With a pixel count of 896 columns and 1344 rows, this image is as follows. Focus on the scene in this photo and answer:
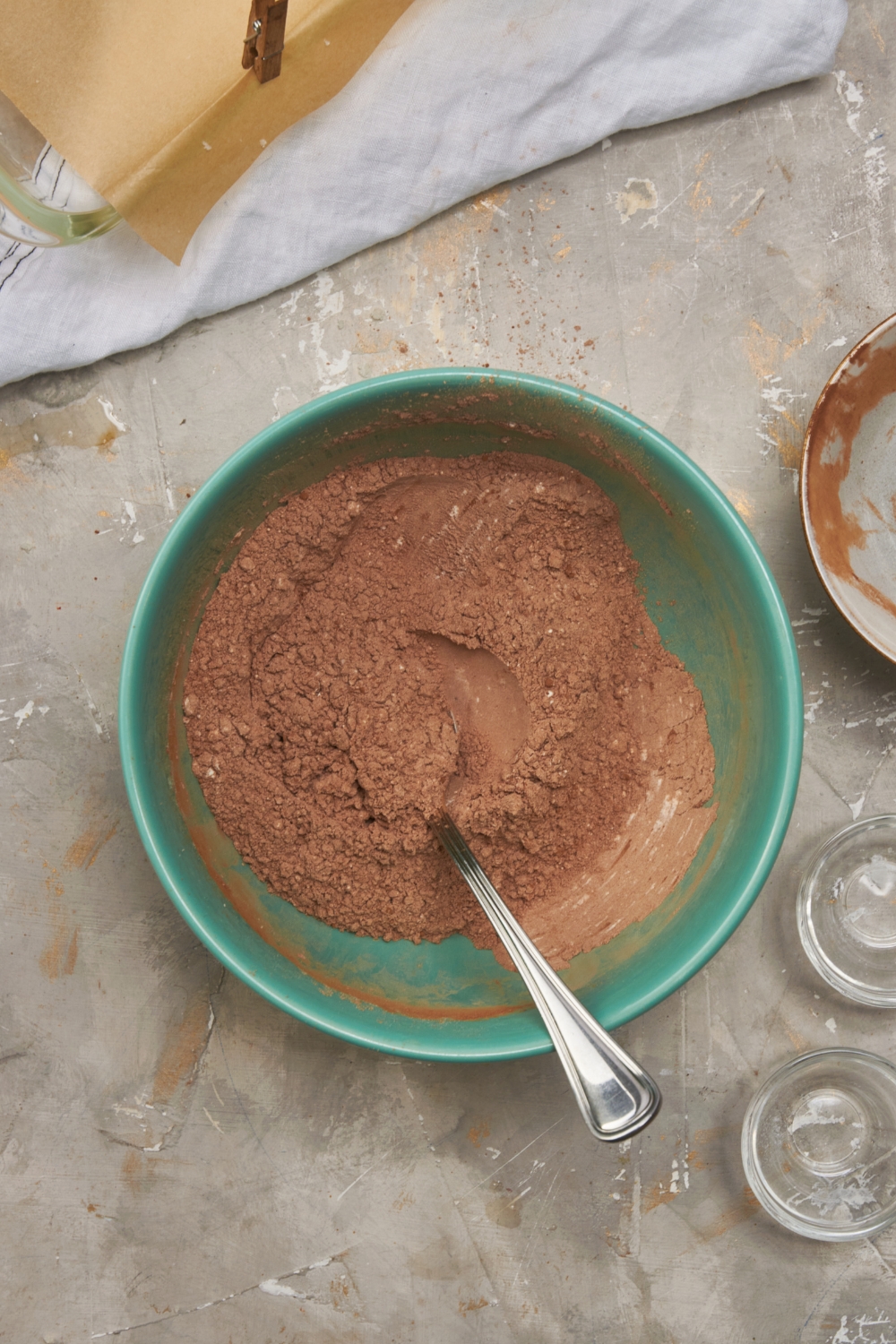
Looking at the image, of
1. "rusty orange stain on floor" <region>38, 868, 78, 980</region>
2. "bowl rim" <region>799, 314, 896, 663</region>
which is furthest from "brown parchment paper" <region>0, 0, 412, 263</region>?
"rusty orange stain on floor" <region>38, 868, 78, 980</region>

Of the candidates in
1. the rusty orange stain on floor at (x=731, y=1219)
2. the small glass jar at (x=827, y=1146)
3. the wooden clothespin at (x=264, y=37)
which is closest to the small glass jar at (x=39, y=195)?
the wooden clothespin at (x=264, y=37)

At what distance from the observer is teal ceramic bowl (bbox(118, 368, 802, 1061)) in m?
1.21

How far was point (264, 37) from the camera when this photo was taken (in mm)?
1238

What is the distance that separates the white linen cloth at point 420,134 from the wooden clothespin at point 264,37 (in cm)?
11

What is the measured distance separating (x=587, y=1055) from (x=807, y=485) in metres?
0.96

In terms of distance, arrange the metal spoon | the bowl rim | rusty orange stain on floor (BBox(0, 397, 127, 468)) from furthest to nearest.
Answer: rusty orange stain on floor (BBox(0, 397, 127, 468))
the bowl rim
the metal spoon

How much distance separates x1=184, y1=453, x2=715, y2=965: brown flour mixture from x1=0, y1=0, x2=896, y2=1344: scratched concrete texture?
0.26m

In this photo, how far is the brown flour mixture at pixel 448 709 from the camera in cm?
129

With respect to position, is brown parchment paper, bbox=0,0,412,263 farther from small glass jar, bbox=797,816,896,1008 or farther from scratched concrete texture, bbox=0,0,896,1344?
small glass jar, bbox=797,816,896,1008

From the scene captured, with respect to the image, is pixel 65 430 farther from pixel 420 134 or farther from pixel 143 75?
pixel 420 134

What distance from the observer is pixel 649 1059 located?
4.90 ft

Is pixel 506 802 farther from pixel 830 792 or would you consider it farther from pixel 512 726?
pixel 830 792

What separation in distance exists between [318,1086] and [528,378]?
1.27m

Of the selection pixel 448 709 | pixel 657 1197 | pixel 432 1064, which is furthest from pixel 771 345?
pixel 657 1197
